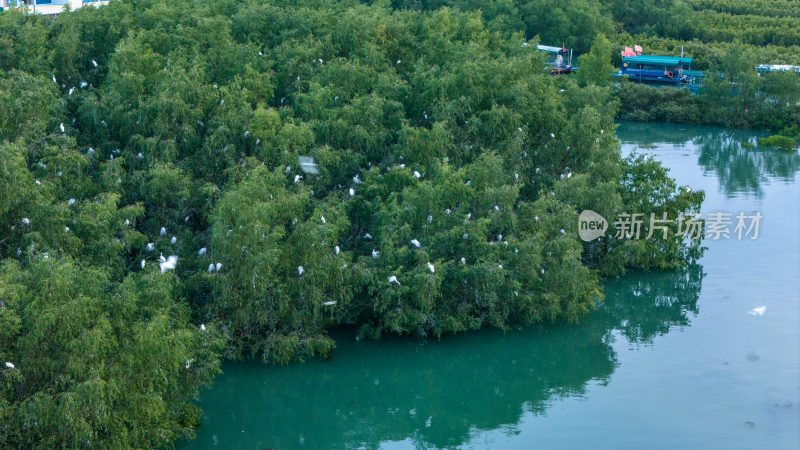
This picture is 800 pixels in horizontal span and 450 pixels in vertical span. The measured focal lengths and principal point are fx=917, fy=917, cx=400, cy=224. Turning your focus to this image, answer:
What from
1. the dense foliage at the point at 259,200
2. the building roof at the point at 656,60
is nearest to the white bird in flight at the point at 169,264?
the dense foliage at the point at 259,200

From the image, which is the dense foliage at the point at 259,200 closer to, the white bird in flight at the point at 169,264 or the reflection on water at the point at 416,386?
the white bird in flight at the point at 169,264

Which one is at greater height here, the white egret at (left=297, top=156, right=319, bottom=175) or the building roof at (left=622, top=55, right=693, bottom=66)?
the building roof at (left=622, top=55, right=693, bottom=66)

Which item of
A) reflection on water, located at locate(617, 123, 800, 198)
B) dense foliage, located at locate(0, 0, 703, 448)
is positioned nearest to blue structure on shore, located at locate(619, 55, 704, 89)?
reflection on water, located at locate(617, 123, 800, 198)

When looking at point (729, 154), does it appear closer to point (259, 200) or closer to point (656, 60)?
point (656, 60)

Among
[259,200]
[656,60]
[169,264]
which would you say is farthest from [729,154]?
[169,264]

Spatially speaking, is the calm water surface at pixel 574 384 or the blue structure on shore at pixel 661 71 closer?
the calm water surface at pixel 574 384

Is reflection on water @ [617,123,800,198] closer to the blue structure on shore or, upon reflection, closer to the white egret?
the blue structure on shore
